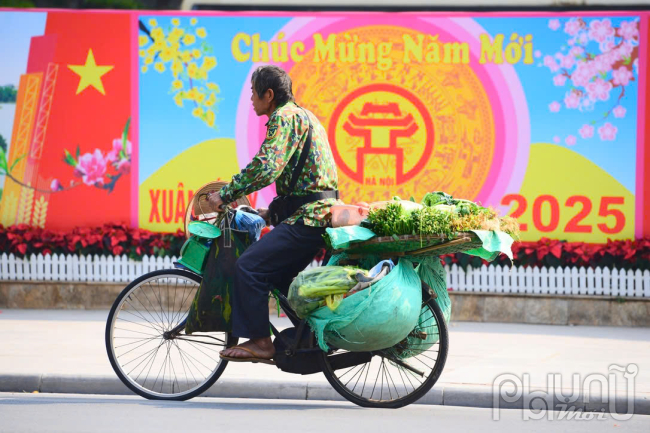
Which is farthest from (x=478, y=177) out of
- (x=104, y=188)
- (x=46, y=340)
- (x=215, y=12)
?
(x=46, y=340)

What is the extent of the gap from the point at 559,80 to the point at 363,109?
225cm

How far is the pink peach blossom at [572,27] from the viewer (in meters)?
11.2

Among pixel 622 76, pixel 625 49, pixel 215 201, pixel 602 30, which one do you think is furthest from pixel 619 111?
pixel 215 201

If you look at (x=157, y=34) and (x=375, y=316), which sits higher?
(x=157, y=34)

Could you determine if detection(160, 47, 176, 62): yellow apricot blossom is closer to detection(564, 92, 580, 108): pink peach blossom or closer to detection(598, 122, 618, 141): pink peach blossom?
detection(564, 92, 580, 108): pink peach blossom

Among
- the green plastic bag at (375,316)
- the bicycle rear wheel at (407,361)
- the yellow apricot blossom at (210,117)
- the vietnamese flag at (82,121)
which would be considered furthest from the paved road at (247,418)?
the yellow apricot blossom at (210,117)

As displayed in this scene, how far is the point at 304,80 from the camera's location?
37.8 ft

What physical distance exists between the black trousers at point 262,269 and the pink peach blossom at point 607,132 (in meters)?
5.91

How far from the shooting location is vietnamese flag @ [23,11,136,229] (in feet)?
38.5

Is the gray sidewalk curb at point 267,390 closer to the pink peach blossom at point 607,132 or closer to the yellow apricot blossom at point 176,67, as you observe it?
the pink peach blossom at point 607,132

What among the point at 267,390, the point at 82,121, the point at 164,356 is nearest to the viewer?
the point at 267,390

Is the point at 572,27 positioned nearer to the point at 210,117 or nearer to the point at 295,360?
the point at 210,117

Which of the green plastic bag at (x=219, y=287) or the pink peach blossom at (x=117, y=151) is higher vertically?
the pink peach blossom at (x=117, y=151)

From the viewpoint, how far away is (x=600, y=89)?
36.6 ft
